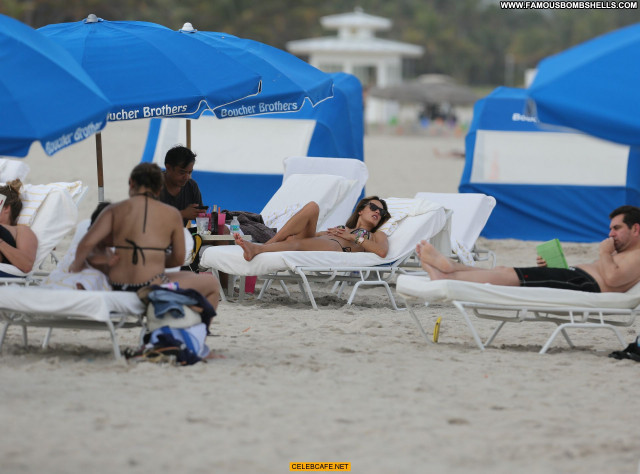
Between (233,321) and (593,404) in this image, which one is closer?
(593,404)

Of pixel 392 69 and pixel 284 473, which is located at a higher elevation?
pixel 392 69

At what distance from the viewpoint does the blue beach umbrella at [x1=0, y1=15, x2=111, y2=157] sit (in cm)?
495

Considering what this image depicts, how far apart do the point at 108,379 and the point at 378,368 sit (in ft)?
4.88

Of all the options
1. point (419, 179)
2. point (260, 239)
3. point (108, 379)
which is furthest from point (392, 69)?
point (108, 379)

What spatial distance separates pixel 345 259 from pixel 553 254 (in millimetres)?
1668

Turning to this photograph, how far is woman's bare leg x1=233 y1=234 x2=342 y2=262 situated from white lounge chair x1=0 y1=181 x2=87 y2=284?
4.17ft

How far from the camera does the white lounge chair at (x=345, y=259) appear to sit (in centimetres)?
740

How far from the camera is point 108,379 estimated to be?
510cm

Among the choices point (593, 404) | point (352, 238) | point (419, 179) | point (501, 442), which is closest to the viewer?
point (501, 442)

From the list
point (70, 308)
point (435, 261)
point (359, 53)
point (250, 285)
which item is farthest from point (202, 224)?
point (359, 53)

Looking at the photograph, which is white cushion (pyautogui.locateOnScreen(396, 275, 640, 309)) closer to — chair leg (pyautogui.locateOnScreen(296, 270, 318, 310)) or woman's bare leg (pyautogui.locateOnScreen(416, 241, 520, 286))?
woman's bare leg (pyautogui.locateOnScreen(416, 241, 520, 286))

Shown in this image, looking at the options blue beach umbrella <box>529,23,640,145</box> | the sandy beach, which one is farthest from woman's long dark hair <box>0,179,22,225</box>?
blue beach umbrella <box>529,23,640,145</box>

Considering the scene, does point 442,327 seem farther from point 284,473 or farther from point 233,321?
point 284,473

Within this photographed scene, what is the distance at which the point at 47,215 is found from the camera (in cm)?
745
